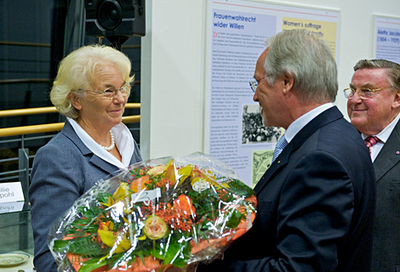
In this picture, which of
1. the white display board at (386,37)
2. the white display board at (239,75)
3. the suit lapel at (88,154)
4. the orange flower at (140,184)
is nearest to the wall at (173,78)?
the white display board at (239,75)

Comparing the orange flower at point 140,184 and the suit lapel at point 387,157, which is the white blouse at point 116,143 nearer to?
the orange flower at point 140,184

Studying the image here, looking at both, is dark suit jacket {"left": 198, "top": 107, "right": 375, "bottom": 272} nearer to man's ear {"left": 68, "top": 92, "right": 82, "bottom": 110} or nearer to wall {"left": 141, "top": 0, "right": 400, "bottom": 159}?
man's ear {"left": 68, "top": 92, "right": 82, "bottom": 110}

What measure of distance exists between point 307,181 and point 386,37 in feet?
11.9

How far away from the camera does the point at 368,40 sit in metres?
4.03

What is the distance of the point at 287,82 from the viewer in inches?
55.2

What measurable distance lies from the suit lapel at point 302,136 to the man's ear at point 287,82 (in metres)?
0.14

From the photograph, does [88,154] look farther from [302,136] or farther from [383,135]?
[383,135]

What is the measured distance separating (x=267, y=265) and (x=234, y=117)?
7.27ft

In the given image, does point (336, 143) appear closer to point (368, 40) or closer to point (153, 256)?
point (153, 256)

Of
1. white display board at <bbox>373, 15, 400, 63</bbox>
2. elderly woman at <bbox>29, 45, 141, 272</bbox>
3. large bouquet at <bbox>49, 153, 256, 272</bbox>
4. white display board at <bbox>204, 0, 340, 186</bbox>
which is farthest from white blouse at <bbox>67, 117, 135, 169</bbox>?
white display board at <bbox>373, 15, 400, 63</bbox>

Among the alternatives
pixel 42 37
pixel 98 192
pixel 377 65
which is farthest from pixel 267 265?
pixel 42 37

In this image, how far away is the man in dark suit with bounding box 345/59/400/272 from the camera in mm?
2158

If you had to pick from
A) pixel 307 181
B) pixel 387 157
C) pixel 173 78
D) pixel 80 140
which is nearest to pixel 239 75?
pixel 173 78

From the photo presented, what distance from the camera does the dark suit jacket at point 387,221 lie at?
7.07ft
